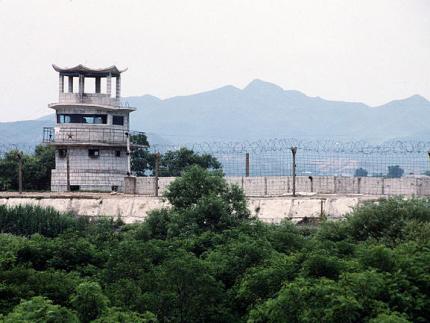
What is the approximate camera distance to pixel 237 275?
98.4 ft

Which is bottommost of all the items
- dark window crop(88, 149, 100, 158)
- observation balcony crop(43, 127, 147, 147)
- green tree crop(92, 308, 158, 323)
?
green tree crop(92, 308, 158, 323)

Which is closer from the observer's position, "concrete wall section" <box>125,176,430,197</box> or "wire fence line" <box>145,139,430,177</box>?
"wire fence line" <box>145,139,430,177</box>

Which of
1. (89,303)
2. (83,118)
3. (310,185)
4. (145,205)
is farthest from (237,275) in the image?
(83,118)

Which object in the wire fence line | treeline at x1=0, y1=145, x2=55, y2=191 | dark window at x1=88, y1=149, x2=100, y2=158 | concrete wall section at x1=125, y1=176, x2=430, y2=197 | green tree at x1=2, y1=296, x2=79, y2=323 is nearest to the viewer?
green tree at x1=2, y1=296, x2=79, y2=323

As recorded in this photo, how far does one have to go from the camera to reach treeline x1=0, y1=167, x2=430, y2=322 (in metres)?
23.2

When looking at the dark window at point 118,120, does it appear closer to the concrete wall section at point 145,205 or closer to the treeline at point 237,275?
the concrete wall section at point 145,205

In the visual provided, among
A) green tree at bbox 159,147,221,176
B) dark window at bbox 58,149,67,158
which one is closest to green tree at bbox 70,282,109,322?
dark window at bbox 58,149,67,158

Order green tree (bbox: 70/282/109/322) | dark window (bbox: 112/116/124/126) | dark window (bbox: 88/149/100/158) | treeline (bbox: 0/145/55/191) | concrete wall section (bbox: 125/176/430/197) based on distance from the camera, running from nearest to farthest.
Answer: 1. green tree (bbox: 70/282/109/322)
2. concrete wall section (bbox: 125/176/430/197)
3. dark window (bbox: 88/149/100/158)
4. dark window (bbox: 112/116/124/126)
5. treeline (bbox: 0/145/55/191)

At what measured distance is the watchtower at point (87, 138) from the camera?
214 ft

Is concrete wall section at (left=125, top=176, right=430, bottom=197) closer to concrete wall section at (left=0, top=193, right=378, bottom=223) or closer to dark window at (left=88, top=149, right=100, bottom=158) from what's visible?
concrete wall section at (left=0, top=193, right=378, bottom=223)

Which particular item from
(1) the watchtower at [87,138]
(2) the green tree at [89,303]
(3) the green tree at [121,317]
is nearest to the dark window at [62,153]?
(1) the watchtower at [87,138]

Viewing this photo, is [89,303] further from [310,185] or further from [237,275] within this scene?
[310,185]

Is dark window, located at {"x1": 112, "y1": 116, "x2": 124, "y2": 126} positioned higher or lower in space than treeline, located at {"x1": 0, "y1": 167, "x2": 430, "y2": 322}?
higher

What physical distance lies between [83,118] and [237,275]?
37.9 metres
